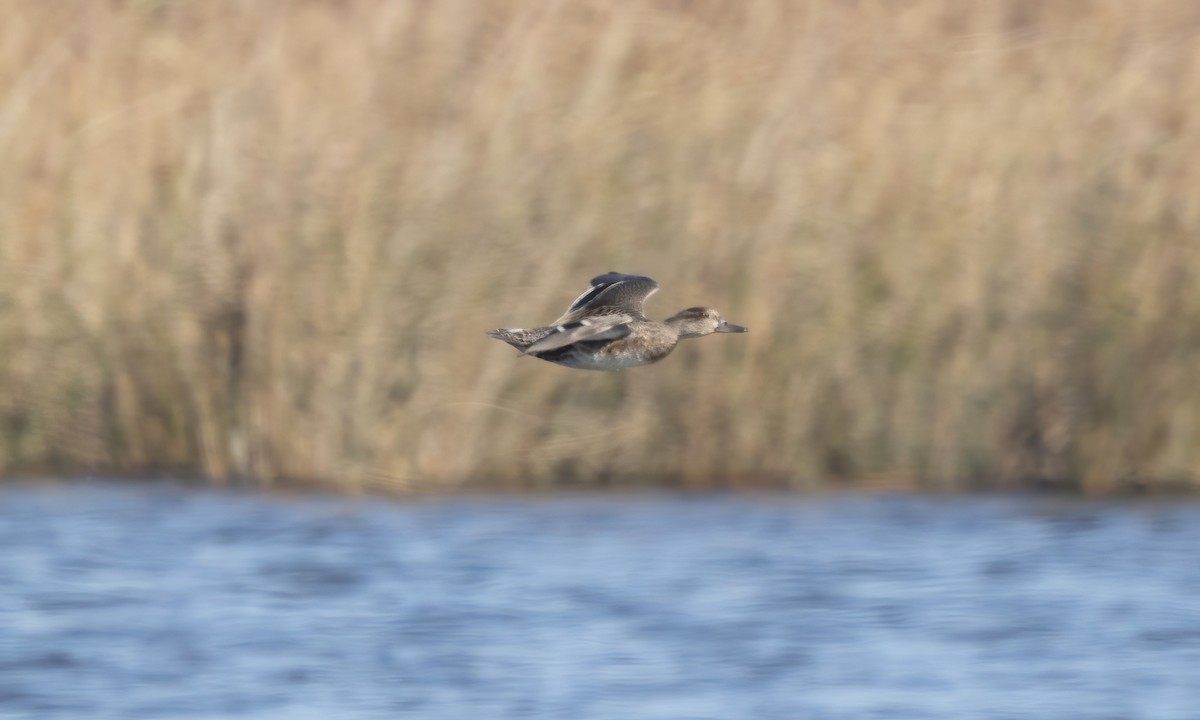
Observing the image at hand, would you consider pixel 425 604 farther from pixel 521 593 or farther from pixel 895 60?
pixel 895 60

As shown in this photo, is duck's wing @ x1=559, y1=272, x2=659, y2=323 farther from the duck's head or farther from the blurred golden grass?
the blurred golden grass

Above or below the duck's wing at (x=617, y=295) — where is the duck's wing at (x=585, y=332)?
below

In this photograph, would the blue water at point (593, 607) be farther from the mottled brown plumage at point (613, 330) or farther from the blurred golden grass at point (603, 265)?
the mottled brown plumage at point (613, 330)

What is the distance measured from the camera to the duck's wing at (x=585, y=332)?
542cm

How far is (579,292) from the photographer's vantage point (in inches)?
316

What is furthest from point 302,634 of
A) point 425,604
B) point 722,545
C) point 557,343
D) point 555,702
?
point 557,343

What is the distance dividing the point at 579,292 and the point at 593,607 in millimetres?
1205

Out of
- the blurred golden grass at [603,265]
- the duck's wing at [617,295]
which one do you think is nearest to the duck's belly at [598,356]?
the duck's wing at [617,295]

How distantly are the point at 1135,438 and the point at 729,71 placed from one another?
2.06 m

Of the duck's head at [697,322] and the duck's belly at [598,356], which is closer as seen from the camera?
the duck's belly at [598,356]

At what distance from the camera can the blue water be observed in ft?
21.5

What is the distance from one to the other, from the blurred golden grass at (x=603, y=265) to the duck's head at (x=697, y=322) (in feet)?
5.31

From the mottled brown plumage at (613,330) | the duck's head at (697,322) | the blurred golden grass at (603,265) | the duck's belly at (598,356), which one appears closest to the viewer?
the mottled brown plumage at (613,330)

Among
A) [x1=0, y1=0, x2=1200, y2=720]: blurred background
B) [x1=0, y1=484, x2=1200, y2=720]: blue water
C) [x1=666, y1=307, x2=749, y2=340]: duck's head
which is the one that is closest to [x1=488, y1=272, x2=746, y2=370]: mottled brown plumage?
[x1=666, y1=307, x2=749, y2=340]: duck's head
